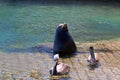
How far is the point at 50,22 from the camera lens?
14.5 m

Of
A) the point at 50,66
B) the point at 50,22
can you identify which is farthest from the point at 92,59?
the point at 50,22

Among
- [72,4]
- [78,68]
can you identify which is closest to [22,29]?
[78,68]

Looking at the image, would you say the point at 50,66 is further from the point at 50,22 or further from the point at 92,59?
the point at 50,22

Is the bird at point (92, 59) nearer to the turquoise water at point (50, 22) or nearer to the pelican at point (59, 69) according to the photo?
the pelican at point (59, 69)

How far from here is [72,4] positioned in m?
20.6

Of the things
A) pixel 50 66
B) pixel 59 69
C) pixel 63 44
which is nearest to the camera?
pixel 59 69

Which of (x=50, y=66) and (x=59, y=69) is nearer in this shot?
(x=59, y=69)

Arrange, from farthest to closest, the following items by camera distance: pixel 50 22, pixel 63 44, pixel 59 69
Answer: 1. pixel 50 22
2. pixel 63 44
3. pixel 59 69

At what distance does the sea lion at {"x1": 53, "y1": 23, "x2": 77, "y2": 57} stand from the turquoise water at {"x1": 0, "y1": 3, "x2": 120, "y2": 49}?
1.62 metres

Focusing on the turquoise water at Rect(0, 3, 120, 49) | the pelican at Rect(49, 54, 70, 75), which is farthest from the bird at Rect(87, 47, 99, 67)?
the turquoise water at Rect(0, 3, 120, 49)

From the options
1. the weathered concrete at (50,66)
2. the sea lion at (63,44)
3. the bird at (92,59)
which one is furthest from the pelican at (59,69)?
the sea lion at (63,44)

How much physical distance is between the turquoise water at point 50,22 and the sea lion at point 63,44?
162 cm

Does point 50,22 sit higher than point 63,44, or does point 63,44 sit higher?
point 63,44

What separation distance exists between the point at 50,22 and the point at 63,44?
574 cm
